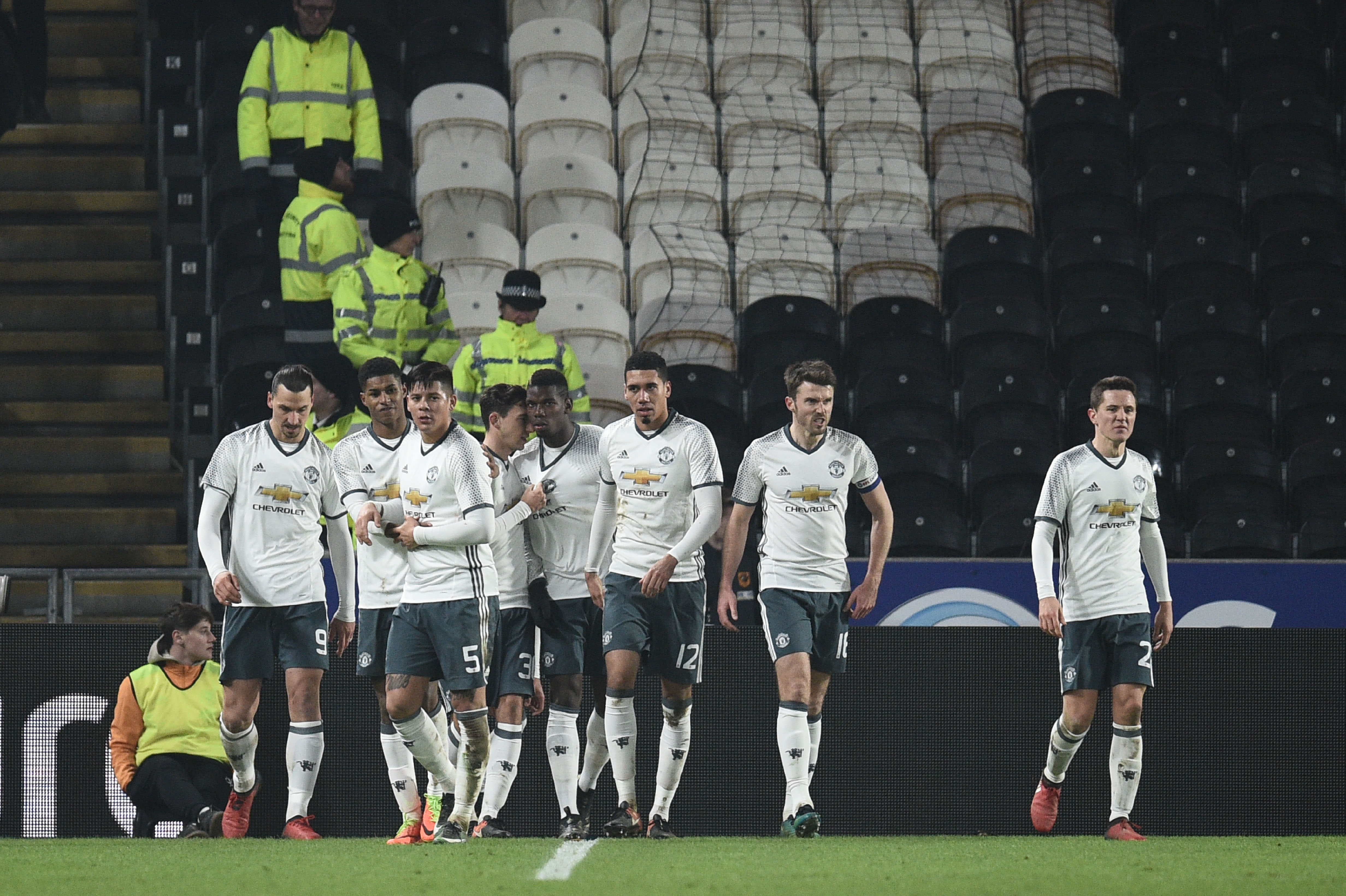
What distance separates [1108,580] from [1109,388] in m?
0.92

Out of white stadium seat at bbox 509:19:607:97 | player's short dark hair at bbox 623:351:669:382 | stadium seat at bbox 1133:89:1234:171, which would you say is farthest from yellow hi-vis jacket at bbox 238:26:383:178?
stadium seat at bbox 1133:89:1234:171

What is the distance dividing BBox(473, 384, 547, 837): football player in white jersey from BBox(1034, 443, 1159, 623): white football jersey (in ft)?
8.23

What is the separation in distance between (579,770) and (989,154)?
7.09m

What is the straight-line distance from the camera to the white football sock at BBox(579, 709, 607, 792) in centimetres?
845

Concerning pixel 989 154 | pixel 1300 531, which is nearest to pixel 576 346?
pixel 989 154

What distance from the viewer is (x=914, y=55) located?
14820 millimetres

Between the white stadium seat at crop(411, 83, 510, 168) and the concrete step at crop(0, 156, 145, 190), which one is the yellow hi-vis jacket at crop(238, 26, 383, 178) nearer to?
the white stadium seat at crop(411, 83, 510, 168)

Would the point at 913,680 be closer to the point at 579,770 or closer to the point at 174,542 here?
the point at 579,770

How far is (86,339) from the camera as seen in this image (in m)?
12.6

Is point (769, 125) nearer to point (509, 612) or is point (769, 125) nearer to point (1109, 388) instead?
point (1109, 388)

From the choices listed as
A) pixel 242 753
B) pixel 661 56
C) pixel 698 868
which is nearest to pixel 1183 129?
pixel 661 56

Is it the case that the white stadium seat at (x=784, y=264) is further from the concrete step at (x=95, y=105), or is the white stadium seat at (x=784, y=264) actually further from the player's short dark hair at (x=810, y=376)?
the concrete step at (x=95, y=105)

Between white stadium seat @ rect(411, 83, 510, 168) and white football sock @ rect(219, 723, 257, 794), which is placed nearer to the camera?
white football sock @ rect(219, 723, 257, 794)

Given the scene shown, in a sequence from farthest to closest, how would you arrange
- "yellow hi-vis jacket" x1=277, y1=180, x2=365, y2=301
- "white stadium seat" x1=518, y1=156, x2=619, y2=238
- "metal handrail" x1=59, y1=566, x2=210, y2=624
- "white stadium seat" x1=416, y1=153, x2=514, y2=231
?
"white stadium seat" x1=518, y1=156, x2=619, y2=238
"white stadium seat" x1=416, y1=153, x2=514, y2=231
"yellow hi-vis jacket" x1=277, y1=180, x2=365, y2=301
"metal handrail" x1=59, y1=566, x2=210, y2=624
